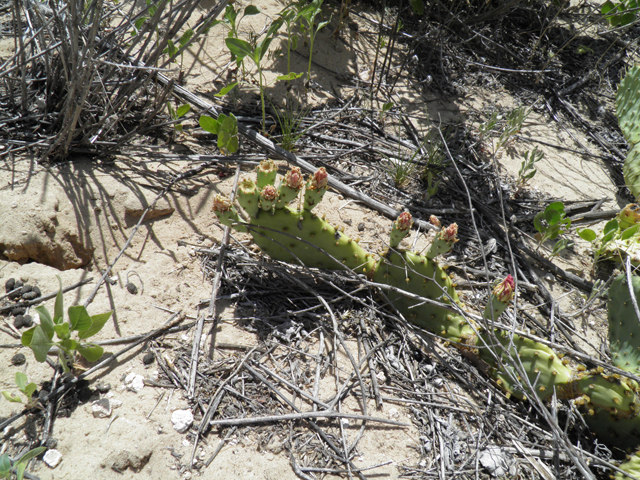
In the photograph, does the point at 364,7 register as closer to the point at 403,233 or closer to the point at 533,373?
the point at 403,233

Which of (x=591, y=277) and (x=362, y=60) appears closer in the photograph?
(x=591, y=277)

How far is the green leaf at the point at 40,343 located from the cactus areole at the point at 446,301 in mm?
769

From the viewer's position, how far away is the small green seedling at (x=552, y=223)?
248cm

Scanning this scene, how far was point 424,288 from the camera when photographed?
6.56 ft

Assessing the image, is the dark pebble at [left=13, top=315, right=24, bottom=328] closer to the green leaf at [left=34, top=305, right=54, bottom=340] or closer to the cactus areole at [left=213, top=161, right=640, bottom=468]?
the green leaf at [left=34, top=305, right=54, bottom=340]

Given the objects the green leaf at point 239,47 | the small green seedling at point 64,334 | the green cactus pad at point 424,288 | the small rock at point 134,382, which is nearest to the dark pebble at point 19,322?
the small green seedling at point 64,334

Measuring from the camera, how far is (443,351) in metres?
1.98

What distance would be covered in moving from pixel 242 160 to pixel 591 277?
224cm

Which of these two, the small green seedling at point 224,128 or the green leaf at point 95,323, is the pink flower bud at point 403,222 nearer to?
the small green seedling at point 224,128

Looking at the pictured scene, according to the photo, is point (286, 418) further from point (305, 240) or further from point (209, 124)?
point (209, 124)

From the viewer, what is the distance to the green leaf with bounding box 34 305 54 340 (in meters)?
1.41

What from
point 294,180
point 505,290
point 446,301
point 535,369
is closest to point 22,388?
point 294,180

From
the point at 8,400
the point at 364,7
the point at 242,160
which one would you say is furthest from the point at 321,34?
the point at 8,400

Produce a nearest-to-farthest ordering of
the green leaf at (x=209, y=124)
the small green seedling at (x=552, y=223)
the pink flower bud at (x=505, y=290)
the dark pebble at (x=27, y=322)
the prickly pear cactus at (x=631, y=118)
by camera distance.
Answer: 1. the dark pebble at (x=27, y=322)
2. the pink flower bud at (x=505, y=290)
3. the green leaf at (x=209, y=124)
4. the small green seedling at (x=552, y=223)
5. the prickly pear cactus at (x=631, y=118)
